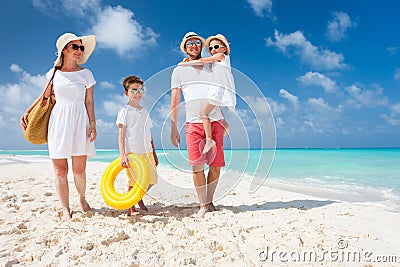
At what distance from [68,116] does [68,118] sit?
0.8 inches

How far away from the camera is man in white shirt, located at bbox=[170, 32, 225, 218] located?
3.12 metres

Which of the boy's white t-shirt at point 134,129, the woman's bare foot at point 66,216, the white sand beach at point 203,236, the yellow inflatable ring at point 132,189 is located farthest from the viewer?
the boy's white t-shirt at point 134,129

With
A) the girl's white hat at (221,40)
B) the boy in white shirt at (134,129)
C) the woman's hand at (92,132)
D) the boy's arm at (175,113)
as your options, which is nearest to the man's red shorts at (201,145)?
the boy's arm at (175,113)

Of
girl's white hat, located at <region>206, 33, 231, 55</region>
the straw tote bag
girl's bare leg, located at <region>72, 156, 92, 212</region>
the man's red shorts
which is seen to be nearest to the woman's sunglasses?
girl's white hat, located at <region>206, 33, 231, 55</region>

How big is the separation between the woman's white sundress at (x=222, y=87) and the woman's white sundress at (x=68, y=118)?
1399 millimetres

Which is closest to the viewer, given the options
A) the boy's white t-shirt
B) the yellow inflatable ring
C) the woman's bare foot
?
the yellow inflatable ring

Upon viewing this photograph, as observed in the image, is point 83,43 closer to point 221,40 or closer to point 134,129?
point 134,129

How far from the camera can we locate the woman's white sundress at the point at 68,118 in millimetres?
2967

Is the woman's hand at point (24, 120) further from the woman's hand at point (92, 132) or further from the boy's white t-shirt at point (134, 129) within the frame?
the boy's white t-shirt at point (134, 129)

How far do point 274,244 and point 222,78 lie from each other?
1721 millimetres

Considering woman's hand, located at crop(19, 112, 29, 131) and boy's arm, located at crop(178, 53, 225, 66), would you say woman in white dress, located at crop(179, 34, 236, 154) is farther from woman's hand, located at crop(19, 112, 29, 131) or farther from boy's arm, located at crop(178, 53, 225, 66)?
woman's hand, located at crop(19, 112, 29, 131)

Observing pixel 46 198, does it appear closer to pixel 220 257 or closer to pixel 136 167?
pixel 136 167

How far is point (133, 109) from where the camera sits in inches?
123

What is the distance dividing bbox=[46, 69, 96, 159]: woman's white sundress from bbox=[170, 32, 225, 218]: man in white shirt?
3.20 feet
